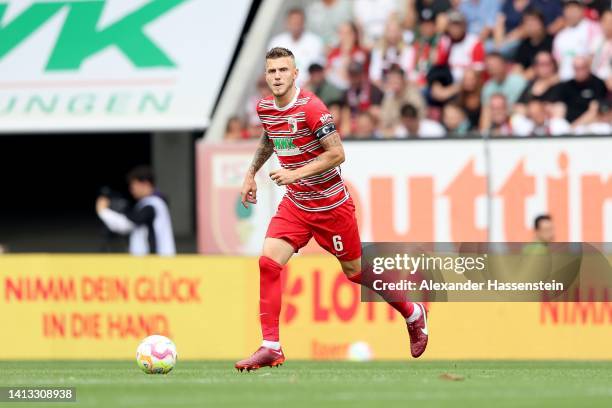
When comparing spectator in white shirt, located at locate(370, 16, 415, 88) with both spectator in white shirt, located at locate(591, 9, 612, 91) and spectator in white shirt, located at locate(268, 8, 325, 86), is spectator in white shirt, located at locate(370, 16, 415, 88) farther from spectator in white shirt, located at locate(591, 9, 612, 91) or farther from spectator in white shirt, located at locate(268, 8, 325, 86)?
spectator in white shirt, located at locate(591, 9, 612, 91)

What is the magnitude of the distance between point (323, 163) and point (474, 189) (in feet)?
19.7

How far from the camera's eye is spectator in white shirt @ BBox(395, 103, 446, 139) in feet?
54.7

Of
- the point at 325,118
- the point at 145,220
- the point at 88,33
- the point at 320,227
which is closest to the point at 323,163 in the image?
the point at 325,118

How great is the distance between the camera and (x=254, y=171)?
34.6ft

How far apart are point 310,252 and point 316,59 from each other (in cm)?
339

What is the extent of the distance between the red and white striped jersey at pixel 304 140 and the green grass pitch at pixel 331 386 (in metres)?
1.27

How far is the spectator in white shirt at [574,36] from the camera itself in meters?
17.1

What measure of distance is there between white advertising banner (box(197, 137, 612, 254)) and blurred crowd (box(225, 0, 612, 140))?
25 cm

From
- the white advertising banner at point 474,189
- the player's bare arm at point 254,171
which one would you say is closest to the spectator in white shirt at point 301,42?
the white advertising banner at point 474,189

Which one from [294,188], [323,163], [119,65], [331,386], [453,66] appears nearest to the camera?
[331,386]

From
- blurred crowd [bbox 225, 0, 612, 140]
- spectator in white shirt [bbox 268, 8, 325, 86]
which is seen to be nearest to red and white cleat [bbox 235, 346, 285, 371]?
blurred crowd [bbox 225, 0, 612, 140]

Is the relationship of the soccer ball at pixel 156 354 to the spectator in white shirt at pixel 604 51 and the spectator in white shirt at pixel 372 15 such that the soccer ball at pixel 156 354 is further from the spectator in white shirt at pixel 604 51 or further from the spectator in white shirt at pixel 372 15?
the spectator in white shirt at pixel 372 15

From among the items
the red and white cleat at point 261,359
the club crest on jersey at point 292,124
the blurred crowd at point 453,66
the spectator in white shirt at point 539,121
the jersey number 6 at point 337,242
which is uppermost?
the blurred crowd at point 453,66

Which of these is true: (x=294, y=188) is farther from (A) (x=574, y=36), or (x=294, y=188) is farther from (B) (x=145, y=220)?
(A) (x=574, y=36)
